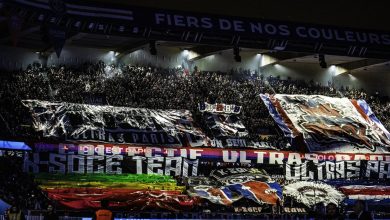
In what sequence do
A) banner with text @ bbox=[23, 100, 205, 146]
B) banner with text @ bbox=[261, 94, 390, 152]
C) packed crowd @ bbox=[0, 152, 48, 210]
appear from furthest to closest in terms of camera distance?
banner with text @ bbox=[261, 94, 390, 152] < banner with text @ bbox=[23, 100, 205, 146] < packed crowd @ bbox=[0, 152, 48, 210]

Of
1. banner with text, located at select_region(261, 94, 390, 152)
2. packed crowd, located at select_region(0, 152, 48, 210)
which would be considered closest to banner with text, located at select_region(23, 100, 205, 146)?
packed crowd, located at select_region(0, 152, 48, 210)

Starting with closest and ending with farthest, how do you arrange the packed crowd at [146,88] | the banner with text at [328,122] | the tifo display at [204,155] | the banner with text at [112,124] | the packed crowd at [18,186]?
the packed crowd at [18,186] < the tifo display at [204,155] < the banner with text at [112,124] < the packed crowd at [146,88] < the banner with text at [328,122]

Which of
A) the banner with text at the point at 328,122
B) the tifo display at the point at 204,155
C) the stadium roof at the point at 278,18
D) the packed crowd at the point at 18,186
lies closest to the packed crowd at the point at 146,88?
the tifo display at the point at 204,155

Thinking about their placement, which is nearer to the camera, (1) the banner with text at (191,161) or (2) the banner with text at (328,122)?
(1) the banner with text at (191,161)

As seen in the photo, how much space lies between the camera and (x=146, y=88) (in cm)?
3441

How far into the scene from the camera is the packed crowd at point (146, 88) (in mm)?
31688

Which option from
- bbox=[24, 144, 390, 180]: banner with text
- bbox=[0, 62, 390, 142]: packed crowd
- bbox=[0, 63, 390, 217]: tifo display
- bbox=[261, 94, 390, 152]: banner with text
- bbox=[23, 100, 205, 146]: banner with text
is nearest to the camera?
bbox=[0, 63, 390, 217]: tifo display

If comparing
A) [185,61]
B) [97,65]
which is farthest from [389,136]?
[97,65]

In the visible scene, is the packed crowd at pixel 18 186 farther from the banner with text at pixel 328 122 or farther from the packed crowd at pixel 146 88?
the banner with text at pixel 328 122

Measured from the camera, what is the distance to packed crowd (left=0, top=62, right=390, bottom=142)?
104ft

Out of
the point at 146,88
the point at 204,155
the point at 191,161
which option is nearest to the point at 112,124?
the point at 146,88

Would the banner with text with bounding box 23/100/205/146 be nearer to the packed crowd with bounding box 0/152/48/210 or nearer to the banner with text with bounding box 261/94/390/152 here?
the packed crowd with bounding box 0/152/48/210

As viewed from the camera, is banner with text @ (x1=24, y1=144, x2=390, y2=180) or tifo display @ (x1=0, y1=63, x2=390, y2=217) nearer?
tifo display @ (x1=0, y1=63, x2=390, y2=217)

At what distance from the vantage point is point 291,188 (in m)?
29.8
